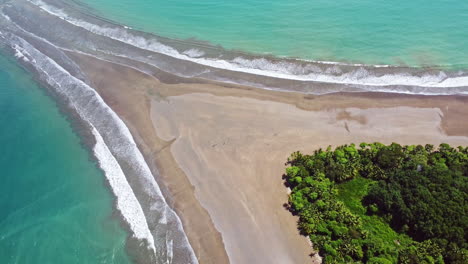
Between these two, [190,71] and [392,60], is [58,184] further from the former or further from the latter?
[392,60]

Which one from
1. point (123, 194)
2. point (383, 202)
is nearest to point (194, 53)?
point (123, 194)

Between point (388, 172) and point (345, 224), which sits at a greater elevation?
Answer: point (388, 172)

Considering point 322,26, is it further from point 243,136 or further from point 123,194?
point 123,194

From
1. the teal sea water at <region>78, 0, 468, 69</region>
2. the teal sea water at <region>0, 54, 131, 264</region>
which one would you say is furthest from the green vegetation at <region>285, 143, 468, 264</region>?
the teal sea water at <region>78, 0, 468, 69</region>

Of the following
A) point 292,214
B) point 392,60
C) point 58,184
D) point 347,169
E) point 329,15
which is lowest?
point 58,184

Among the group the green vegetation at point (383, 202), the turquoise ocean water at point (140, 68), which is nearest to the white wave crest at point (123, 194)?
the turquoise ocean water at point (140, 68)

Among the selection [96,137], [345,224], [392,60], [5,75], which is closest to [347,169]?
[345,224]

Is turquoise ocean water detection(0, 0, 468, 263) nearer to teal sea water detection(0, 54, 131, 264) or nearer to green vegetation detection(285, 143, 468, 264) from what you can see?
teal sea water detection(0, 54, 131, 264)
